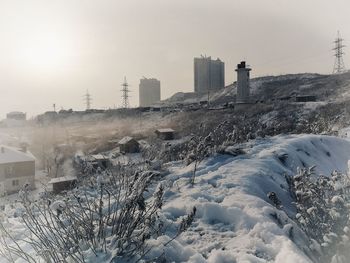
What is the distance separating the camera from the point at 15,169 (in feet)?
140

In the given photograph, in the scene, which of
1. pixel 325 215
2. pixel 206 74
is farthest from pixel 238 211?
pixel 206 74

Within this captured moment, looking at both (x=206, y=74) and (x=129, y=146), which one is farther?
(x=206, y=74)

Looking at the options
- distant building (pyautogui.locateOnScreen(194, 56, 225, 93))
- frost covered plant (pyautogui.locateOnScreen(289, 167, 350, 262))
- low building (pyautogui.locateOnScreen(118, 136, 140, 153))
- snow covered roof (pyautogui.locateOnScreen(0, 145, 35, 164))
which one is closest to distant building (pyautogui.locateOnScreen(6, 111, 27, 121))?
distant building (pyautogui.locateOnScreen(194, 56, 225, 93))

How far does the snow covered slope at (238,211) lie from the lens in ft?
14.3

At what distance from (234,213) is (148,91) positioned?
12412 cm

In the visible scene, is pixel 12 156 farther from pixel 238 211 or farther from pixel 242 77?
pixel 238 211

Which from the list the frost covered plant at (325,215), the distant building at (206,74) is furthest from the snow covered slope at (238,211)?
the distant building at (206,74)

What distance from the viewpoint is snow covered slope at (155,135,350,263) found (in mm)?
4344

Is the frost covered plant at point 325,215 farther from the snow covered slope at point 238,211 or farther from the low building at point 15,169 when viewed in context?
the low building at point 15,169

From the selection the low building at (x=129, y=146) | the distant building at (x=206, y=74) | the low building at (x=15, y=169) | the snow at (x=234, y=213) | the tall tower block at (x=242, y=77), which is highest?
the distant building at (x=206, y=74)

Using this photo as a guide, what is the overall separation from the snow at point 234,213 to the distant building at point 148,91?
11998 cm

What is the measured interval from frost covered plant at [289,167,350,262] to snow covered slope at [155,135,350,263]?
220 mm

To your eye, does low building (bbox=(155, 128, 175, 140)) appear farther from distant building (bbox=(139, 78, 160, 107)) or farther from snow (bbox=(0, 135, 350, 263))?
distant building (bbox=(139, 78, 160, 107))

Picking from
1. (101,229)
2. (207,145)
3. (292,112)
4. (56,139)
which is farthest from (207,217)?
(56,139)
